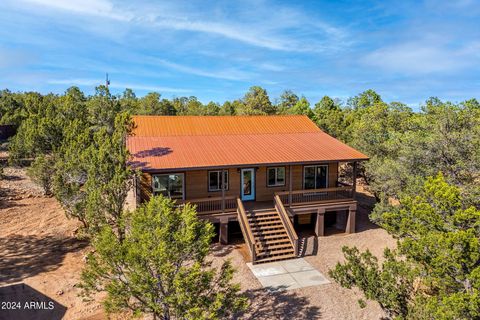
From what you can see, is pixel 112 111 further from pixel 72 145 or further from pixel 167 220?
pixel 167 220

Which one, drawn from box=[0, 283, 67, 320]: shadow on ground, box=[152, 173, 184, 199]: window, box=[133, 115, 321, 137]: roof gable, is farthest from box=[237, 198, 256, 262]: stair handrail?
box=[0, 283, 67, 320]: shadow on ground

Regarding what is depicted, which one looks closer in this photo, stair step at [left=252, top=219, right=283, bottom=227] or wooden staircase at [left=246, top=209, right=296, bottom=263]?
wooden staircase at [left=246, top=209, right=296, bottom=263]

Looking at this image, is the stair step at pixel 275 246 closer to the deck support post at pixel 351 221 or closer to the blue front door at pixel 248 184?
the blue front door at pixel 248 184

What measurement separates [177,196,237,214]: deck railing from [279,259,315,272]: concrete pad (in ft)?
12.2

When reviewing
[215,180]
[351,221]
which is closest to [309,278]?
[351,221]

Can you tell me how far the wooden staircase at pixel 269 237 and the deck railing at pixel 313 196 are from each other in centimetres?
108

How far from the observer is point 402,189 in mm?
15406

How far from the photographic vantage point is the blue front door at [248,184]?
1731cm

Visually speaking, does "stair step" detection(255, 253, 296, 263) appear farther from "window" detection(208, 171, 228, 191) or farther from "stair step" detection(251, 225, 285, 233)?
"window" detection(208, 171, 228, 191)

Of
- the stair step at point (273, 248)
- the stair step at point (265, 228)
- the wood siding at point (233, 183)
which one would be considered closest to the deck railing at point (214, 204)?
the wood siding at point (233, 183)

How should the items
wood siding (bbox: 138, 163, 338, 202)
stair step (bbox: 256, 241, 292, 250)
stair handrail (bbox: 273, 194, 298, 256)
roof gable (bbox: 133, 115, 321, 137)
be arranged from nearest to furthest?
1. stair step (bbox: 256, 241, 292, 250)
2. stair handrail (bbox: 273, 194, 298, 256)
3. wood siding (bbox: 138, 163, 338, 202)
4. roof gable (bbox: 133, 115, 321, 137)

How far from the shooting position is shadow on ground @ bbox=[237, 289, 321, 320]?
10.3 meters

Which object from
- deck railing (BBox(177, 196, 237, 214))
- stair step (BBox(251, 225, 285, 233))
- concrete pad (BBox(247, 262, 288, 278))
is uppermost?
deck railing (BBox(177, 196, 237, 214))

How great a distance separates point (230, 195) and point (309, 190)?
4070 mm
